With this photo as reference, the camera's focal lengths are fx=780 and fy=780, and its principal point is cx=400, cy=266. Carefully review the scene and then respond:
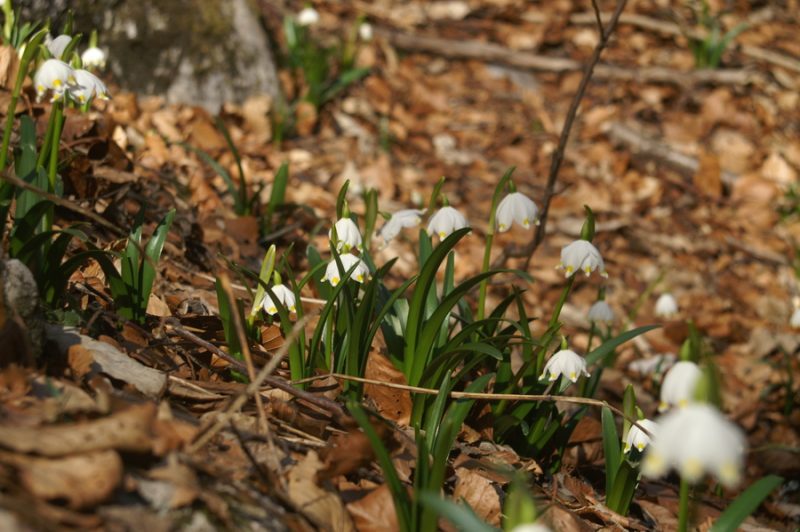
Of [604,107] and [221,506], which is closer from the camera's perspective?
[221,506]

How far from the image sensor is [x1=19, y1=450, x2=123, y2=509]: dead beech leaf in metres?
1.10

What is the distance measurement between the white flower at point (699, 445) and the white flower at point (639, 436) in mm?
891

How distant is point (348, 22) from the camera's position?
5.59m

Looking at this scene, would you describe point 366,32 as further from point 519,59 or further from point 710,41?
point 710,41

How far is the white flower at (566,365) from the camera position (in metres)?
1.94

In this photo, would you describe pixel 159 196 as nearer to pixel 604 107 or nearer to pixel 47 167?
pixel 47 167

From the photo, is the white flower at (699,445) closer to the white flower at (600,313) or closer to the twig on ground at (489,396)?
the twig on ground at (489,396)

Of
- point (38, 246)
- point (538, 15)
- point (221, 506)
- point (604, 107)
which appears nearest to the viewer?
point (221, 506)

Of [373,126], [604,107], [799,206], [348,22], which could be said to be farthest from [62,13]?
[799,206]

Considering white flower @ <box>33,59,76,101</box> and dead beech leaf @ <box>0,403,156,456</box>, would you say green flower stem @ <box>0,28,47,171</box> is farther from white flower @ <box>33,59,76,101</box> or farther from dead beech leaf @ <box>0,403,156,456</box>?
dead beech leaf @ <box>0,403,156,456</box>

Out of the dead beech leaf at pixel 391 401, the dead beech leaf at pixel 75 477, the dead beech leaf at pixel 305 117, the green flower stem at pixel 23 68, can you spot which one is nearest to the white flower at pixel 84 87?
the green flower stem at pixel 23 68

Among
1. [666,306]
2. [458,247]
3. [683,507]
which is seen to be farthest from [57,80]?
[666,306]

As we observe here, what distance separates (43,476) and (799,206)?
15.2ft

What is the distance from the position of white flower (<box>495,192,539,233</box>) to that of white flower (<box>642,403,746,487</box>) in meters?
1.15
